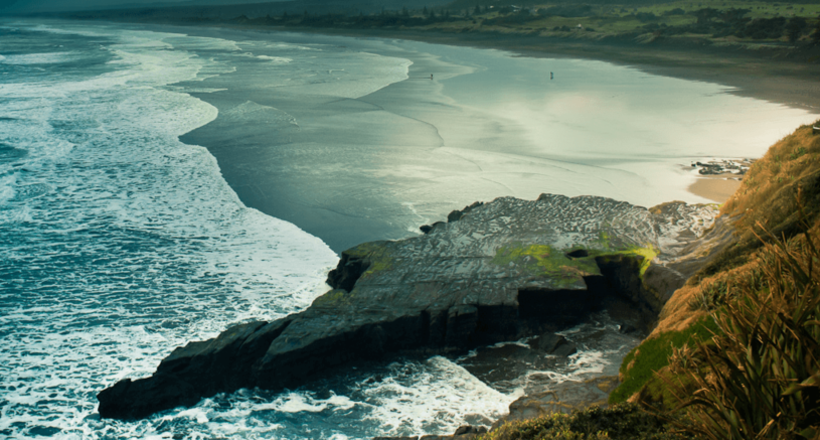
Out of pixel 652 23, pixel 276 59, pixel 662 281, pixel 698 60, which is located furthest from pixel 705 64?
pixel 662 281

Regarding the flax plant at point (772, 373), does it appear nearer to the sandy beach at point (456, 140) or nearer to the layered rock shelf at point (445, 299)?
the layered rock shelf at point (445, 299)

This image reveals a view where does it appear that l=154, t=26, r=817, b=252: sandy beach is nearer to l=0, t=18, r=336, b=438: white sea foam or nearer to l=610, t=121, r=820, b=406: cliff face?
l=0, t=18, r=336, b=438: white sea foam

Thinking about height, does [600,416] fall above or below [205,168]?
above

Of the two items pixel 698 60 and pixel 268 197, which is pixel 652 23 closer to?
pixel 698 60

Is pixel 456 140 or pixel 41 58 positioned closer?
pixel 456 140

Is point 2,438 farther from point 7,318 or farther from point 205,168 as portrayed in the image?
point 205,168

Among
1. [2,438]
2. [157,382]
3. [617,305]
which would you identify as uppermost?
[617,305]

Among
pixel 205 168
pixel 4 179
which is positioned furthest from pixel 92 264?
pixel 4 179
